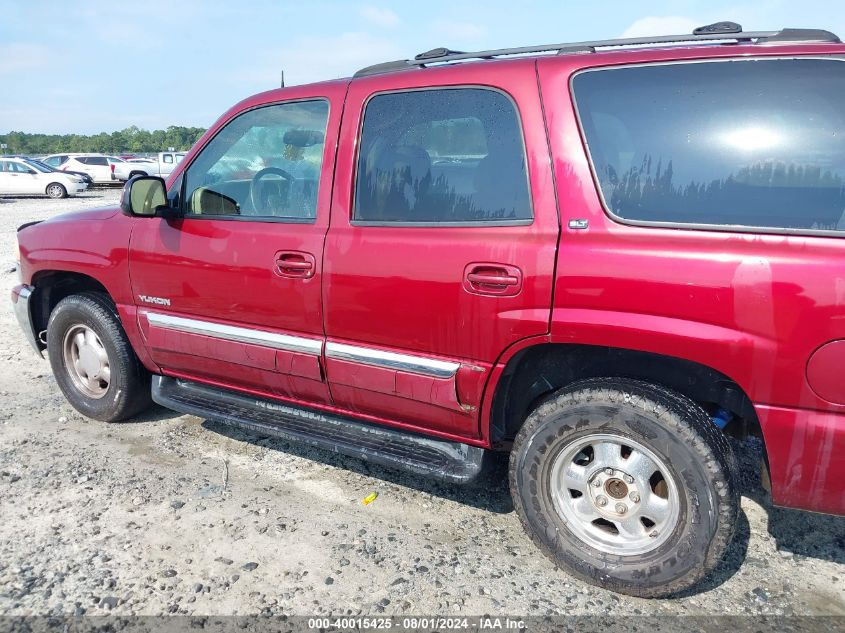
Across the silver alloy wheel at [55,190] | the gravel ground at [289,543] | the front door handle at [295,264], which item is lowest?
the gravel ground at [289,543]

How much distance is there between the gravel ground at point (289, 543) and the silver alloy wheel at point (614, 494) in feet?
0.74

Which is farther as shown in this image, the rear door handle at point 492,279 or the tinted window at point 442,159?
the tinted window at point 442,159

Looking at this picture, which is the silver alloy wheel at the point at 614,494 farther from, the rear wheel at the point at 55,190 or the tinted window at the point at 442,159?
the rear wheel at the point at 55,190

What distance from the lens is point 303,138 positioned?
322 centimetres

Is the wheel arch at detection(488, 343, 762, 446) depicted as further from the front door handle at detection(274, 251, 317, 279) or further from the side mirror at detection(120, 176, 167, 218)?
the side mirror at detection(120, 176, 167, 218)

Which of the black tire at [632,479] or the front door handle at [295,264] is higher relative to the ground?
the front door handle at [295,264]

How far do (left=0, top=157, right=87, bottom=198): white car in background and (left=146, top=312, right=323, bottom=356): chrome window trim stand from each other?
23.0 m

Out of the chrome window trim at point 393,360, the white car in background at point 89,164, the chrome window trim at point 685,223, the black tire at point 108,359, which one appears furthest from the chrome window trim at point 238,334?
the white car in background at point 89,164

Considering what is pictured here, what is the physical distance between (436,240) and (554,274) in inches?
21.1

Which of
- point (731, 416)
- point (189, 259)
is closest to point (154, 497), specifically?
point (189, 259)

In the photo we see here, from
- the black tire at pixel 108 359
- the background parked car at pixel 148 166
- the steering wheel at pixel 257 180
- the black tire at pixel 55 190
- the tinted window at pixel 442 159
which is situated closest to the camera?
the tinted window at pixel 442 159

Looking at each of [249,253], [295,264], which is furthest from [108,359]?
[295,264]

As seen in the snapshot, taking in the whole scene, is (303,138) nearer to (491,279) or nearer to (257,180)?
(257,180)

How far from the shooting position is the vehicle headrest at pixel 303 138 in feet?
10.3
